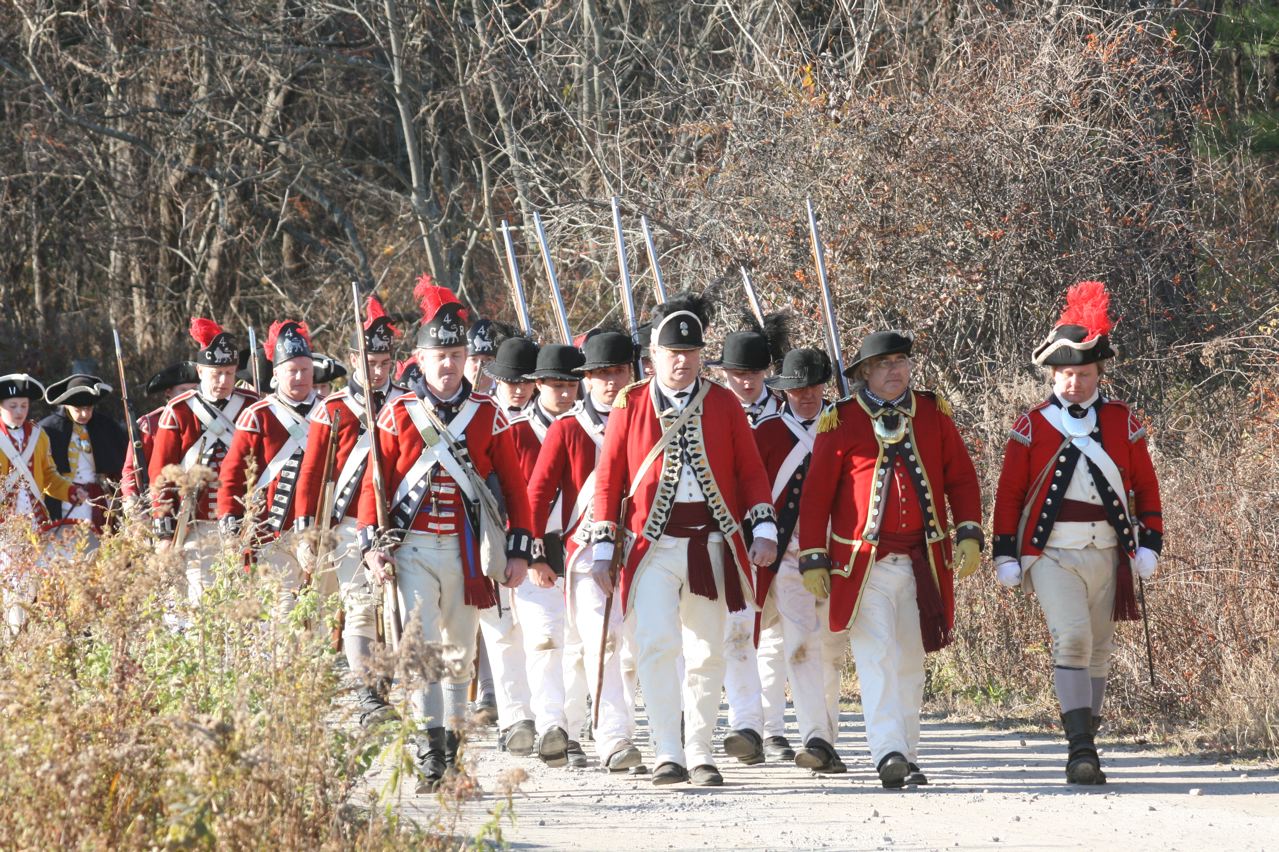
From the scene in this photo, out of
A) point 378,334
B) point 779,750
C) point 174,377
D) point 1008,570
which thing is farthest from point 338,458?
point 174,377

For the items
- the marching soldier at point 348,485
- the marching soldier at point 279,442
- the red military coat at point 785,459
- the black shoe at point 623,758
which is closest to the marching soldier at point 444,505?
the marching soldier at point 348,485

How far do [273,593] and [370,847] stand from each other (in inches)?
44.6

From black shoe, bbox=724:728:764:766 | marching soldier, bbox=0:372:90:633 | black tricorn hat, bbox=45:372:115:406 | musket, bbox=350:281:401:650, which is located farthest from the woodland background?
marching soldier, bbox=0:372:90:633

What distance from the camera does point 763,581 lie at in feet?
29.1

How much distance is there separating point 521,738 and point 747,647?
1.25m

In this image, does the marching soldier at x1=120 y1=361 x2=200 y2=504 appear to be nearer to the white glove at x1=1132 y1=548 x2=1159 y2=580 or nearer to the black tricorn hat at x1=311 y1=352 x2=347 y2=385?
the black tricorn hat at x1=311 y1=352 x2=347 y2=385

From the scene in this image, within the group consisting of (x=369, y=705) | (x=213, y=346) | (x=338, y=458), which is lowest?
(x=369, y=705)

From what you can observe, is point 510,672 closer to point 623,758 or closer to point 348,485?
point 623,758

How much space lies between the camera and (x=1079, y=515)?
27.4ft

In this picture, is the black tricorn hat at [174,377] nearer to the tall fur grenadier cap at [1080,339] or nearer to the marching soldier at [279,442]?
the marching soldier at [279,442]

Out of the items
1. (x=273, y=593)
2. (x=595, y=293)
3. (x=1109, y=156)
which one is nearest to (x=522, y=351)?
(x=273, y=593)

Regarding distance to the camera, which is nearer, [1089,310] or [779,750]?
[1089,310]

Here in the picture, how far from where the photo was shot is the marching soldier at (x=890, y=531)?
815cm

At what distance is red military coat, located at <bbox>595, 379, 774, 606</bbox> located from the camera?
8.16 metres
